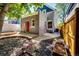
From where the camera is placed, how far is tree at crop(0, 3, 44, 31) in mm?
2078

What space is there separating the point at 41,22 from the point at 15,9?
0.36 m

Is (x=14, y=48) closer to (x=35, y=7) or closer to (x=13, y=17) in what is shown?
(x=13, y=17)

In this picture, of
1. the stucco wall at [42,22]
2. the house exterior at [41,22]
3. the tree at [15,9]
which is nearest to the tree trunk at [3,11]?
the tree at [15,9]

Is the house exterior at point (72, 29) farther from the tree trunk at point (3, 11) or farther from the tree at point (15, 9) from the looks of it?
the tree trunk at point (3, 11)

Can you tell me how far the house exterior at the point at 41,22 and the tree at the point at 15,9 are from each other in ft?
0.25

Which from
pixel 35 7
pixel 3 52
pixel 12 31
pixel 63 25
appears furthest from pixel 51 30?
pixel 3 52

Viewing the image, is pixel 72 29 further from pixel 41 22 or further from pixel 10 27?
pixel 10 27

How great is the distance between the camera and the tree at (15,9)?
2.08 metres

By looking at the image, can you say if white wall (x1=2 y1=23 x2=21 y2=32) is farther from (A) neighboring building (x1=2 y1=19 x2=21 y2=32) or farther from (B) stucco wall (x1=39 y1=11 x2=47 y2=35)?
(B) stucco wall (x1=39 y1=11 x2=47 y2=35)

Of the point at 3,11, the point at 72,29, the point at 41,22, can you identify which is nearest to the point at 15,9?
Answer: the point at 3,11

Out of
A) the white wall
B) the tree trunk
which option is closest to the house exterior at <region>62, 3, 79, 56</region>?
the white wall

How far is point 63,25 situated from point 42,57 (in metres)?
0.46

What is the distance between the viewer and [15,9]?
210cm

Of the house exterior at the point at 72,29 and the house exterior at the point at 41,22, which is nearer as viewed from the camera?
the house exterior at the point at 72,29
